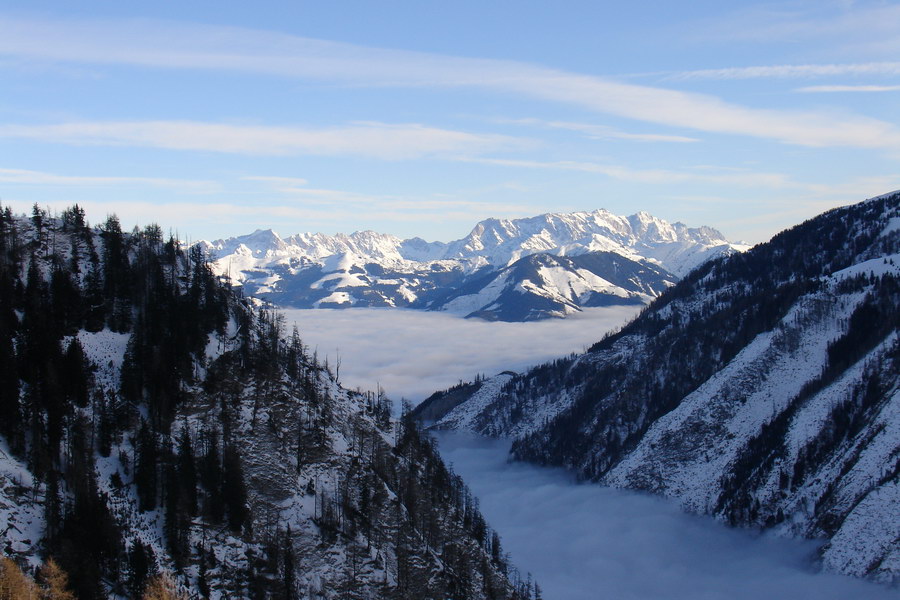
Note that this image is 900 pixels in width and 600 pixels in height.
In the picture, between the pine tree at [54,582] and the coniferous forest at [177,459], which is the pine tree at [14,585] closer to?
the coniferous forest at [177,459]

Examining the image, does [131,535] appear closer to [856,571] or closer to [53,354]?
[53,354]

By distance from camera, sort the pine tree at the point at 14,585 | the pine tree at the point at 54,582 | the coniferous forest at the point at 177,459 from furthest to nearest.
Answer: the coniferous forest at the point at 177,459, the pine tree at the point at 54,582, the pine tree at the point at 14,585

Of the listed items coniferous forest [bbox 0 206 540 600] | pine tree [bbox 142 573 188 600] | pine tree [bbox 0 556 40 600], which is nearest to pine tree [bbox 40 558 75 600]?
coniferous forest [bbox 0 206 540 600]

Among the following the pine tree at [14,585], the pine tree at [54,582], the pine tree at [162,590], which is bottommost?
the pine tree at [162,590]

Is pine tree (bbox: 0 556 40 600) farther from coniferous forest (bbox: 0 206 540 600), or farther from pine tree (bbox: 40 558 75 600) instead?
pine tree (bbox: 40 558 75 600)

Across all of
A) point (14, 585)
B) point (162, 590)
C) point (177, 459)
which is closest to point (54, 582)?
point (14, 585)

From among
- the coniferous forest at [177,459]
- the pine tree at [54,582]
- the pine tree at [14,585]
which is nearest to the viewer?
the pine tree at [14,585]

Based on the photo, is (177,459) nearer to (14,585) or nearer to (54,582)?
(54,582)

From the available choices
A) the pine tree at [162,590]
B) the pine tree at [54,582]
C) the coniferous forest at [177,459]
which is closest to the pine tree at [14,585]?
the coniferous forest at [177,459]
